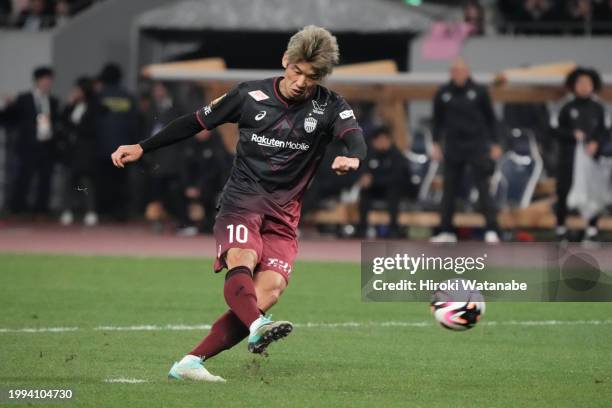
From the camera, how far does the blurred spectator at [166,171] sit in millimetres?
20688

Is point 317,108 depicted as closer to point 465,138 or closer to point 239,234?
point 239,234

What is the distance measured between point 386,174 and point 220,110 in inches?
474

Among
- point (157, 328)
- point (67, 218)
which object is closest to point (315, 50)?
point (157, 328)

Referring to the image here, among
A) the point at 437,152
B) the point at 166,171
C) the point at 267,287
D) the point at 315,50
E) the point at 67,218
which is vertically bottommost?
the point at 67,218

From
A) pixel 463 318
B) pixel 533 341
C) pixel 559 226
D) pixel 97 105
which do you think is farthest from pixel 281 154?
pixel 97 105

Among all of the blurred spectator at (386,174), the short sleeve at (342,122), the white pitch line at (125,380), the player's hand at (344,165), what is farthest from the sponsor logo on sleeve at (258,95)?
the blurred spectator at (386,174)

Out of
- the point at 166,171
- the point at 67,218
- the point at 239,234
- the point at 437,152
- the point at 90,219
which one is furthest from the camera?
the point at 67,218

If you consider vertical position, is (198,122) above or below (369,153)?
above

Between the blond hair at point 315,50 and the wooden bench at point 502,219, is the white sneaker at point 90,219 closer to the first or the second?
the wooden bench at point 502,219

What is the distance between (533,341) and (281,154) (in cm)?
330

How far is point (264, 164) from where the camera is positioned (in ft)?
27.0

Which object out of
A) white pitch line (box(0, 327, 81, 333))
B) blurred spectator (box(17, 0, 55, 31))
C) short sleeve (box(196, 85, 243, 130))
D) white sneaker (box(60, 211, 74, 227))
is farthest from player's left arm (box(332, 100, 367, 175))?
blurred spectator (box(17, 0, 55, 31))

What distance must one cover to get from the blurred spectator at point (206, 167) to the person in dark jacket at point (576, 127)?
16.3 feet

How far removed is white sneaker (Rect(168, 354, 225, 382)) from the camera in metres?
8.09
